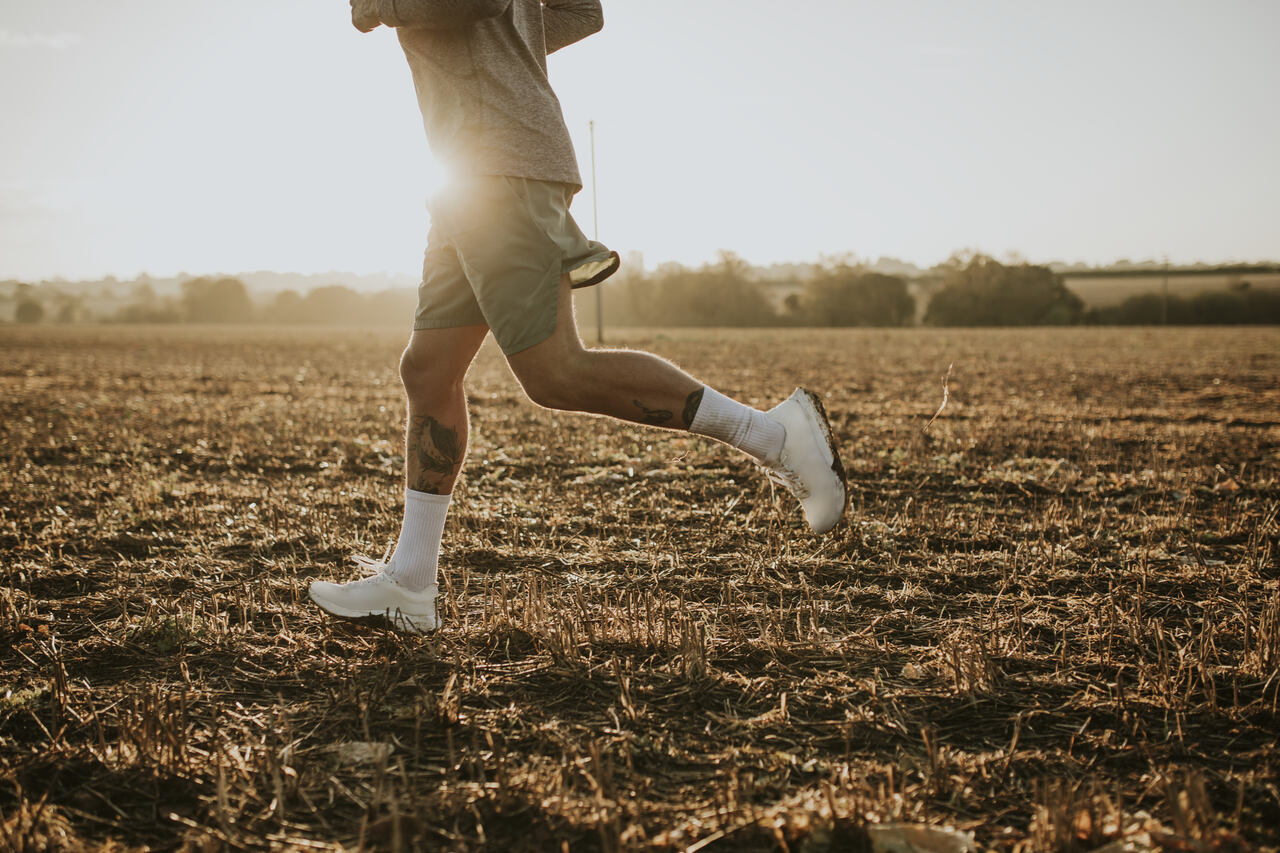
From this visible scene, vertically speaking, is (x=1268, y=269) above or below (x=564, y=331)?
above

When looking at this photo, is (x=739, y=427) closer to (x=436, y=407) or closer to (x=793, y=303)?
(x=436, y=407)

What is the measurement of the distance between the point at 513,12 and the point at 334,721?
1999mm

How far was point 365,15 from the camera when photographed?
2.43 meters

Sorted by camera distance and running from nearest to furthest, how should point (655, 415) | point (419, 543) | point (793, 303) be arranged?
point (655, 415)
point (419, 543)
point (793, 303)

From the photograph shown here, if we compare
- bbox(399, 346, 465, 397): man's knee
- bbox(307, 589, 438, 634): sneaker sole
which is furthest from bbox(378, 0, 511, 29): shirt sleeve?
Result: bbox(307, 589, 438, 634): sneaker sole

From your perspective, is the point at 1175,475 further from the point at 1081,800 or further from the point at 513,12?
the point at 513,12

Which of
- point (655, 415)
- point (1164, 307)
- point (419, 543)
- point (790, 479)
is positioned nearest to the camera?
point (655, 415)

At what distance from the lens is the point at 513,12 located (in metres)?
2.50

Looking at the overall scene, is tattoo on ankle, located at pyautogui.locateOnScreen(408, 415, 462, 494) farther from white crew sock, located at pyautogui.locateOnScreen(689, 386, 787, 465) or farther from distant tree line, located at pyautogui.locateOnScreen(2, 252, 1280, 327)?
distant tree line, located at pyautogui.locateOnScreen(2, 252, 1280, 327)

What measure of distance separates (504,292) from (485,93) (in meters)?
0.58

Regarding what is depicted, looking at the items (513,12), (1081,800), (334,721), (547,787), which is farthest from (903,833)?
(513,12)

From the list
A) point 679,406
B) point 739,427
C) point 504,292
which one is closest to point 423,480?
point 504,292

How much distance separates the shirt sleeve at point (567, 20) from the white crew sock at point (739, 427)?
1.25 metres

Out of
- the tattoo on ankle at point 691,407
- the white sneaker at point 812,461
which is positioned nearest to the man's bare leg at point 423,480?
the tattoo on ankle at point 691,407
